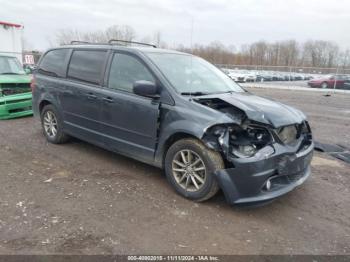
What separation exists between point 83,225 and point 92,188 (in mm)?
941

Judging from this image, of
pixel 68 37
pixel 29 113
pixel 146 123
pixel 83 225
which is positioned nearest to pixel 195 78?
pixel 146 123

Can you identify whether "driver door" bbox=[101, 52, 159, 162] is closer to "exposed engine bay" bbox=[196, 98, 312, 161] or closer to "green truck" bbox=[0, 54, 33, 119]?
"exposed engine bay" bbox=[196, 98, 312, 161]

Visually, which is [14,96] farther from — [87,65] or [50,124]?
[87,65]

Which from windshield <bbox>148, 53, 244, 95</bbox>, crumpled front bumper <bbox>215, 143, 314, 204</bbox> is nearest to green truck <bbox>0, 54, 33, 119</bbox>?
windshield <bbox>148, 53, 244, 95</bbox>

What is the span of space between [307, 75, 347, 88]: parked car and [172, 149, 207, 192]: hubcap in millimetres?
25209

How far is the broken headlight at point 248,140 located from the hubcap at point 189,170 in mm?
452

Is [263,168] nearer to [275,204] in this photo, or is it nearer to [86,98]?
[275,204]

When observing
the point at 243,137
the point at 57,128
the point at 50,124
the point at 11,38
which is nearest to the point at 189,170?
the point at 243,137

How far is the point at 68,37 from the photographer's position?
3728 cm

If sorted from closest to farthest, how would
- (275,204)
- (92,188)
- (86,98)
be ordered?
(275,204) → (92,188) → (86,98)

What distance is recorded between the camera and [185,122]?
402 centimetres

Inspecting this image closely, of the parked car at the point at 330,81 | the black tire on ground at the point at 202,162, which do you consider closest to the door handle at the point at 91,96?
the black tire on ground at the point at 202,162

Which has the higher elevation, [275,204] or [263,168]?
[263,168]

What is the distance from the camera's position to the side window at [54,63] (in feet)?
19.5
